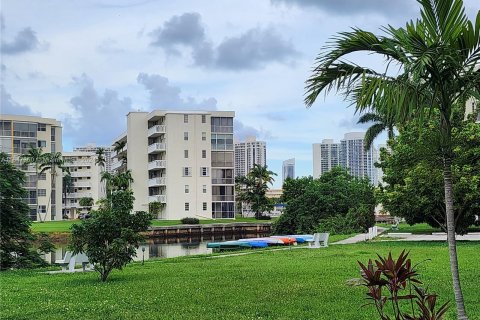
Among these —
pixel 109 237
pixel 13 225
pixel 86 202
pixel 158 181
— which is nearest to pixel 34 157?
pixel 158 181

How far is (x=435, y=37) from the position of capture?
24.3 feet

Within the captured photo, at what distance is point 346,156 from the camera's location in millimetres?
92750

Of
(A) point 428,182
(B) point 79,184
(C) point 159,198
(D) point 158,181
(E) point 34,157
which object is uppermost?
(E) point 34,157

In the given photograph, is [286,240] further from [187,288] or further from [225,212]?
[225,212]

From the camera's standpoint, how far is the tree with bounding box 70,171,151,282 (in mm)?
14602

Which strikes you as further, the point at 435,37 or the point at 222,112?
the point at 222,112

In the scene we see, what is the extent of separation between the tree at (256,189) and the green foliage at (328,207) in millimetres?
31934

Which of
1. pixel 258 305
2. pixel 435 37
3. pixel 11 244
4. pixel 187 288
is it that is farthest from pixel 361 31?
pixel 11 244

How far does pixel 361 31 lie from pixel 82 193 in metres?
110

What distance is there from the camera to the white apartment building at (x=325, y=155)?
9501 cm

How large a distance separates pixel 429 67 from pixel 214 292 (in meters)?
6.54

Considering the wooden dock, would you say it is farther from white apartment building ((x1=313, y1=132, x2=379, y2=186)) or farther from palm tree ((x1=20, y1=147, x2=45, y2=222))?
palm tree ((x1=20, y1=147, x2=45, y2=222))

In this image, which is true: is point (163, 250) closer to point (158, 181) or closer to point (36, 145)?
point (158, 181)

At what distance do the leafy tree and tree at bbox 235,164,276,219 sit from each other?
5010 cm
